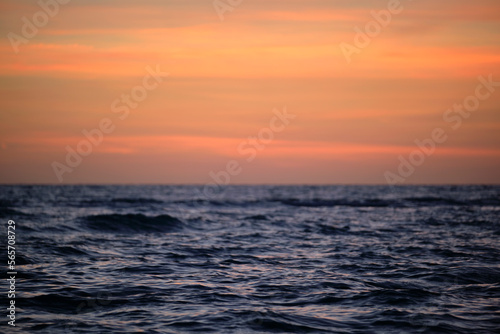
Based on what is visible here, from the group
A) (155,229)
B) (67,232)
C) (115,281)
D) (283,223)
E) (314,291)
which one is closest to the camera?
(314,291)

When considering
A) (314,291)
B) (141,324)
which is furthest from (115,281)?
(314,291)

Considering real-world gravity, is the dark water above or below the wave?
below

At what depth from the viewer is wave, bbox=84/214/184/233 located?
27562 millimetres

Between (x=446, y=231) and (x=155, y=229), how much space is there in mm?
15255

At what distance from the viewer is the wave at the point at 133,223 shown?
2756 cm

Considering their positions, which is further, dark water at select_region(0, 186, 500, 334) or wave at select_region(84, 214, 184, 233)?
wave at select_region(84, 214, 184, 233)

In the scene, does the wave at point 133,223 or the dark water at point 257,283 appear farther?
the wave at point 133,223

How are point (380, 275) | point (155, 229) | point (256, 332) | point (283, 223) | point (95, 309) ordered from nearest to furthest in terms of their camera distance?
point (256, 332) → point (95, 309) → point (380, 275) → point (155, 229) → point (283, 223)

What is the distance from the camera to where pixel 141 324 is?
9.00m

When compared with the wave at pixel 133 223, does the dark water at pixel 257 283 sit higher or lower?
lower

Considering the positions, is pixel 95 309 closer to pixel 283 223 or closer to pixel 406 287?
pixel 406 287

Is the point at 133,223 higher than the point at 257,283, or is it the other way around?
the point at 133,223

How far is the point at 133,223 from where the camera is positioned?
2939cm

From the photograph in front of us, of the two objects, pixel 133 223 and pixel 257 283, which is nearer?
pixel 257 283
